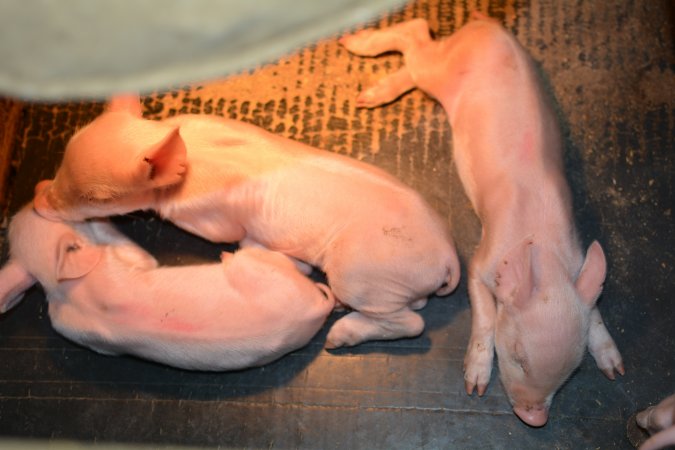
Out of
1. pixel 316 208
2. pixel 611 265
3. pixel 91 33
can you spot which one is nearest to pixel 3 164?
pixel 316 208

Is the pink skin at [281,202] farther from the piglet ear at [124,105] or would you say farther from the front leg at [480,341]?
the front leg at [480,341]

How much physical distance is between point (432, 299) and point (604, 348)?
0.72m

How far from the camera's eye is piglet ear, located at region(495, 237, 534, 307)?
9.14 feet

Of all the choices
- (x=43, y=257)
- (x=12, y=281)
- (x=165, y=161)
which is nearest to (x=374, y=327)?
(x=165, y=161)

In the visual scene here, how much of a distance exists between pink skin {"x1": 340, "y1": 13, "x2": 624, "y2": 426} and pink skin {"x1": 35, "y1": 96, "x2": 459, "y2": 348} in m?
0.23

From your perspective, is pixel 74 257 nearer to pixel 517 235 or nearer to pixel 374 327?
pixel 374 327

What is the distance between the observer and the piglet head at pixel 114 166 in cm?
270

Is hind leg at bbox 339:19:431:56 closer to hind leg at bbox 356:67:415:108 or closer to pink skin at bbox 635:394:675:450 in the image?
hind leg at bbox 356:67:415:108

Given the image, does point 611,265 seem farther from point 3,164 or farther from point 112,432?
point 3,164

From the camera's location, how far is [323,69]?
3684 mm

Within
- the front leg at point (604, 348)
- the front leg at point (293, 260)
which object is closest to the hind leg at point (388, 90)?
the front leg at point (293, 260)

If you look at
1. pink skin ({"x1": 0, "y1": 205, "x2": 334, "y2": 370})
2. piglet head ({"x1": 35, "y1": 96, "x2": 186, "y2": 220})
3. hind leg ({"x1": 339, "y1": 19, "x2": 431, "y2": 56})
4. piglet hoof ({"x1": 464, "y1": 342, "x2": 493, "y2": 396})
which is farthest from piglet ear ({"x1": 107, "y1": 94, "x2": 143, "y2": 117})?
piglet hoof ({"x1": 464, "y1": 342, "x2": 493, "y2": 396})

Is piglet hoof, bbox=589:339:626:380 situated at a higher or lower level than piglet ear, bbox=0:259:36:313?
lower

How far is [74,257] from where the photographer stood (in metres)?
2.98
